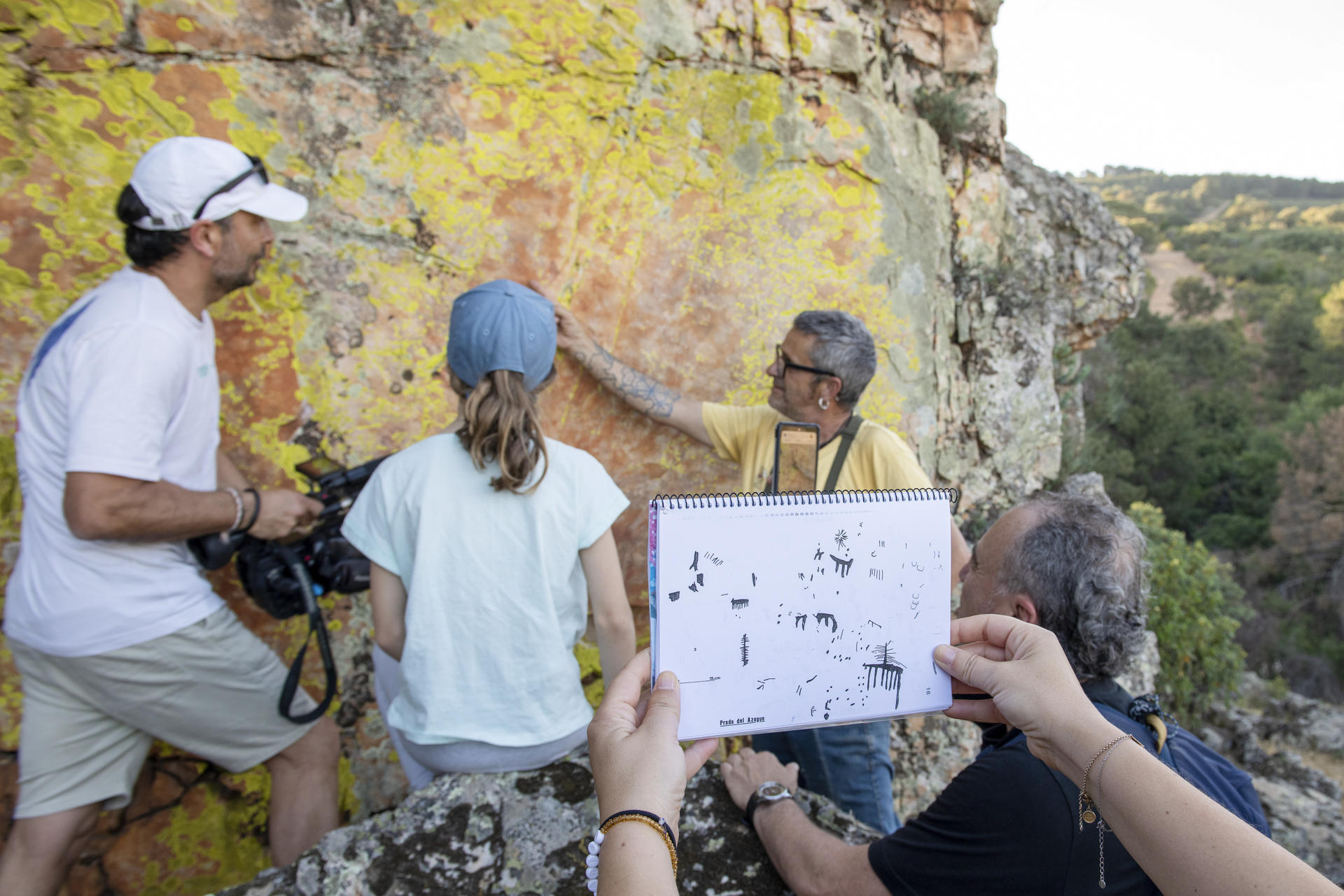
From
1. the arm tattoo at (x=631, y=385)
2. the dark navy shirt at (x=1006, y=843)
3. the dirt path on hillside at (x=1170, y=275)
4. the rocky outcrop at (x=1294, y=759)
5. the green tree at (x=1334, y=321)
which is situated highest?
the dirt path on hillside at (x=1170, y=275)

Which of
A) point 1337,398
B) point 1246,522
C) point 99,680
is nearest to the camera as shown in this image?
point 99,680

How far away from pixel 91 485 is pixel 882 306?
8.85 ft

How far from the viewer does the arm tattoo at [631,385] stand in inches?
105

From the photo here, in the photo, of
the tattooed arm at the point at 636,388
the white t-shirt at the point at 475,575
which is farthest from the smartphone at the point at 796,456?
the tattooed arm at the point at 636,388

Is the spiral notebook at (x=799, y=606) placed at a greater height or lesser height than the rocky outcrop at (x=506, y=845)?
greater

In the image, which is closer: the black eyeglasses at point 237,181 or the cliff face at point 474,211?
the black eyeglasses at point 237,181

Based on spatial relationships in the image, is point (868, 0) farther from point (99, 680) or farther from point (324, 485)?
point (99, 680)

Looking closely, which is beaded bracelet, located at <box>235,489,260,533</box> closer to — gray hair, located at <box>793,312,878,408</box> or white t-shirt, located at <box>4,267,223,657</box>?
white t-shirt, located at <box>4,267,223,657</box>

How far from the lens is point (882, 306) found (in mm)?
3115

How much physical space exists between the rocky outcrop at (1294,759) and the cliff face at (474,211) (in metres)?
7.08

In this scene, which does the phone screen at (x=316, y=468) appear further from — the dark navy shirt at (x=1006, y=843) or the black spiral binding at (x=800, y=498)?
the dark navy shirt at (x=1006, y=843)

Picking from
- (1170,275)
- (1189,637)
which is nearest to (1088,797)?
(1189,637)

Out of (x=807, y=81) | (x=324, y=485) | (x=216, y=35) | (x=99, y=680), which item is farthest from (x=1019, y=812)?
(x=216, y=35)

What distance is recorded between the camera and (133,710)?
1.89m
